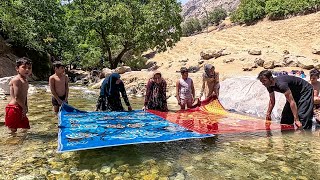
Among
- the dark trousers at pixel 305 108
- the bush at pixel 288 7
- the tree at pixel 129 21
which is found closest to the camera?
the dark trousers at pixel 305 108

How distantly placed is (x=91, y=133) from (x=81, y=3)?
69.2ft

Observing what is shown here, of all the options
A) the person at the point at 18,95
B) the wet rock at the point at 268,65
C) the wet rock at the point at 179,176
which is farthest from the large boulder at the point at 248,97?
the wet rock at the point at 268,65

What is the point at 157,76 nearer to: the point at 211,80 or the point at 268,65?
the point at 211,80

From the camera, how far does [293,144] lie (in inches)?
212

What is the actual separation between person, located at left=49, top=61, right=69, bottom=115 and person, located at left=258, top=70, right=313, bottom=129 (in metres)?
4.21

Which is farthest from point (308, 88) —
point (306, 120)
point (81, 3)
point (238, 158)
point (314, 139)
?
point (81, 3)

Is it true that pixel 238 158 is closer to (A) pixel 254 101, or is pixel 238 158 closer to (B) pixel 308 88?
(B) pixel 308 88

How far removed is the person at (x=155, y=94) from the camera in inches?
298

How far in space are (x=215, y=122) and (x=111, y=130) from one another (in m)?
2.32

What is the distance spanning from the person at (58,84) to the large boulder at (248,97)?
17.3 ft

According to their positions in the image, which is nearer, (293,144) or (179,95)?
(293,144)

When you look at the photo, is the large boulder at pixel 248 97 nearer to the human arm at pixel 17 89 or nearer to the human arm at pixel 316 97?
the human arm at pixel 316 97

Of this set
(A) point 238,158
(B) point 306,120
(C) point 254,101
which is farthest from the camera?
(C) point 254,101

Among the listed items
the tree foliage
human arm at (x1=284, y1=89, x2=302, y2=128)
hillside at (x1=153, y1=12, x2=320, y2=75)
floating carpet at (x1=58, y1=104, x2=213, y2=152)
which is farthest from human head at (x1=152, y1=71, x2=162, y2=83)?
the tree foliage
